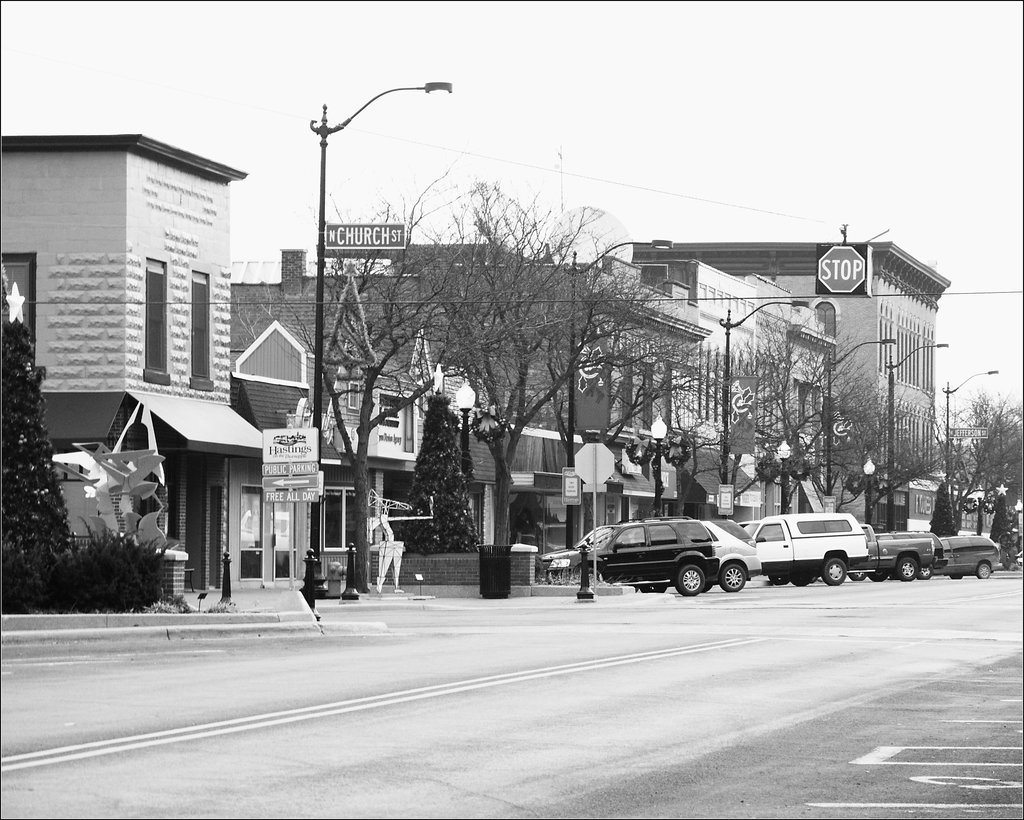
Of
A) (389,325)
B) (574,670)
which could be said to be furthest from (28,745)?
(389,325)

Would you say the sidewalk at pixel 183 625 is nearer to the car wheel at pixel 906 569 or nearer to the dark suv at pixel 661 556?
the dark suv at pixel 661 556

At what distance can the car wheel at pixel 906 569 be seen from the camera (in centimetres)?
5375

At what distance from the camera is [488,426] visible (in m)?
41.0

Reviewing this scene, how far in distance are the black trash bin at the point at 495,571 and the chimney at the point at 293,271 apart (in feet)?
66.6

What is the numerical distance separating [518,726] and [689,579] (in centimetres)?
2823

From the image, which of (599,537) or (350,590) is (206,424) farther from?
(599,537)

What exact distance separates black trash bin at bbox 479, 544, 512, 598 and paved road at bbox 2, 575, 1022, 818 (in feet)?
41.0

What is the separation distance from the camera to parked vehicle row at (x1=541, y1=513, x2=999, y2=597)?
40.3 meters

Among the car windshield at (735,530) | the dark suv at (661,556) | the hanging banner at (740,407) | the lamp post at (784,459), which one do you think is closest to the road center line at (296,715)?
the dark suv at (661,556)

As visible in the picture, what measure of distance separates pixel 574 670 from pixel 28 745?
7.80 metres

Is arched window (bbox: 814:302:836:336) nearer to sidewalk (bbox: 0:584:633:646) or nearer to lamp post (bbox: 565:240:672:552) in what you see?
lamp post (bbox: 565:240:672:552)

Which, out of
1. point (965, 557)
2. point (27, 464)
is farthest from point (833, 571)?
point (27, 464)

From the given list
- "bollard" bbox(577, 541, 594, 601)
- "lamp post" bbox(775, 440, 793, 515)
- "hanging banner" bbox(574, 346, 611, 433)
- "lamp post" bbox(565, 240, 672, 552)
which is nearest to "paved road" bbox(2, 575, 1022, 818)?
"bollard" bbox(577, 541, 594, 601)

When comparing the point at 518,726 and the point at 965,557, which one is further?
the point at 965,557
